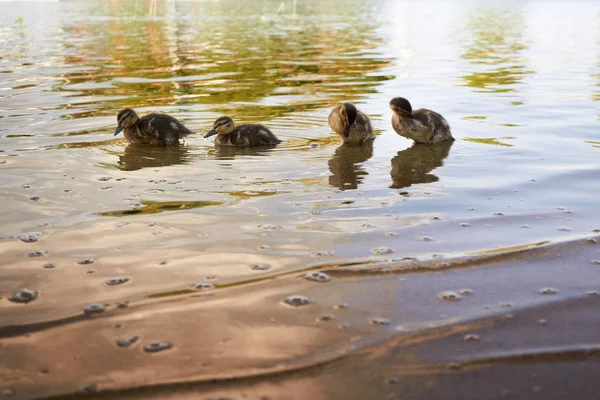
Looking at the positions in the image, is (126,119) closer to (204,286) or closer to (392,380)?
(204,286)

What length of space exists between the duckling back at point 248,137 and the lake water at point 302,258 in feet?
0.60

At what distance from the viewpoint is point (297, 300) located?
3.55 m

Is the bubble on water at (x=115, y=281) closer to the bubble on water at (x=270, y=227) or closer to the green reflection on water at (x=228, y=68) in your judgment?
the bubble on water at (x=270, y=227)

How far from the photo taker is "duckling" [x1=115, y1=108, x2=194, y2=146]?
306 inches

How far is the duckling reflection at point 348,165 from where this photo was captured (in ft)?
19.8

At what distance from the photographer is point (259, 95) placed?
38.0 ft

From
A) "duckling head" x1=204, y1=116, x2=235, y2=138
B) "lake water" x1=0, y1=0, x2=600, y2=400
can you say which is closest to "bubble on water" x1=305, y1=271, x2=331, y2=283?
"lake water" x1=0, y1=0, x2=600, y2=400

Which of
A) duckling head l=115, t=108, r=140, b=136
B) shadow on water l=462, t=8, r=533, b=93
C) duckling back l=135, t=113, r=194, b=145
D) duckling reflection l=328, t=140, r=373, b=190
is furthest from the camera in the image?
shadow on water l=462, t=8, r=533, b=93

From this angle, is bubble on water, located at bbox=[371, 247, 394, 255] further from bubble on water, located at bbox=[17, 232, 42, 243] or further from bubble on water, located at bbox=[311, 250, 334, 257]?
bubble on water, located at bbox=[17, 232, 42, 243]

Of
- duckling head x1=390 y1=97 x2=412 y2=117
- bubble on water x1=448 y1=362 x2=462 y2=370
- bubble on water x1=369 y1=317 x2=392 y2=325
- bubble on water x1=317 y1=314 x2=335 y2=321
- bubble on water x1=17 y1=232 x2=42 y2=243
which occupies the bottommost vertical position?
bubble on water x1=448 y1=362 x2=462 y2=370

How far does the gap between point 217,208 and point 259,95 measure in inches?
262

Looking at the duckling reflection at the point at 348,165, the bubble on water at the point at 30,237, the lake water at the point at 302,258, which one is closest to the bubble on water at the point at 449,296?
the lake water at the point at 302,258

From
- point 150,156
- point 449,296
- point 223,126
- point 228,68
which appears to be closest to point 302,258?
point 449,296

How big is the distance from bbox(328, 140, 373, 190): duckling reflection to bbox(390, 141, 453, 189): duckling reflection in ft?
0.97
